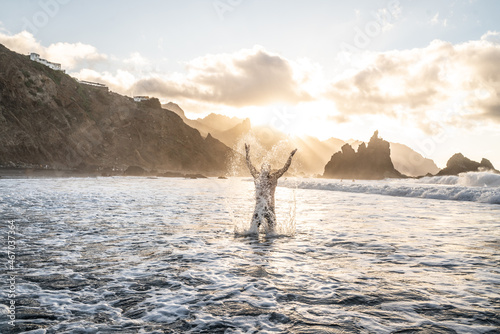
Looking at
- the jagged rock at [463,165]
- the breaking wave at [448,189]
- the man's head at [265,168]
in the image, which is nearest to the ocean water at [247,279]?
the man's head at [265,168]

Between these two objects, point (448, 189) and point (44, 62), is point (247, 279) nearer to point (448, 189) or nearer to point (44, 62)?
point (448, 189)

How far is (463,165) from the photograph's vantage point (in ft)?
280

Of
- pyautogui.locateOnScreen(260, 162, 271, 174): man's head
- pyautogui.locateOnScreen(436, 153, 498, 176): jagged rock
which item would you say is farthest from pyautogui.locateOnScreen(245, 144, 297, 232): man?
pyautogui.locateOnScreen(436, 153, 498, 176): jagged rock

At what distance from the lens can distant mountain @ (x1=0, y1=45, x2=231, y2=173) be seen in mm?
80625

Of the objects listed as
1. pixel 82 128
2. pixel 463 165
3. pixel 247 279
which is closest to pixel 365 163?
pixel 463 165

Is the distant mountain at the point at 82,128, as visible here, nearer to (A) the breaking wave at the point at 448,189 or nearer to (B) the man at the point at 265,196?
(A) the breaking wave at the point at 448,189

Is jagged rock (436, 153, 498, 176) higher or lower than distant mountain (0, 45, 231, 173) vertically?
lower

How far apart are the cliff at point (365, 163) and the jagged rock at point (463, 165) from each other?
104 ft

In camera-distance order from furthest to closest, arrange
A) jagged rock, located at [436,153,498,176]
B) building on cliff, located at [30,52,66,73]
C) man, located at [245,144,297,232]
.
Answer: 1. building on cliff, located at [30,52,66,73]
2. jagged rock, located at [436,153,498,176]
3. man, located at [245,144,297,232]

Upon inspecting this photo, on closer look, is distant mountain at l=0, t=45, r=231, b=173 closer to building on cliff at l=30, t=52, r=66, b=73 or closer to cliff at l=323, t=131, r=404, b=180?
building on cliff at l=30, t=52, r=66, b=73

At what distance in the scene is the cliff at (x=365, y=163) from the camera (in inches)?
4820

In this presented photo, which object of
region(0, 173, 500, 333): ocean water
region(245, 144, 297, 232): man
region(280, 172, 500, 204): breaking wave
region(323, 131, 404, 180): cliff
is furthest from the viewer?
region(323, 131, 404, 180): cliff

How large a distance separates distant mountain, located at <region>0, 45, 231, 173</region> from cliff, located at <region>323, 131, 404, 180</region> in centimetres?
5494

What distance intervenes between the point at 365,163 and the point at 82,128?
10088 centimetres
